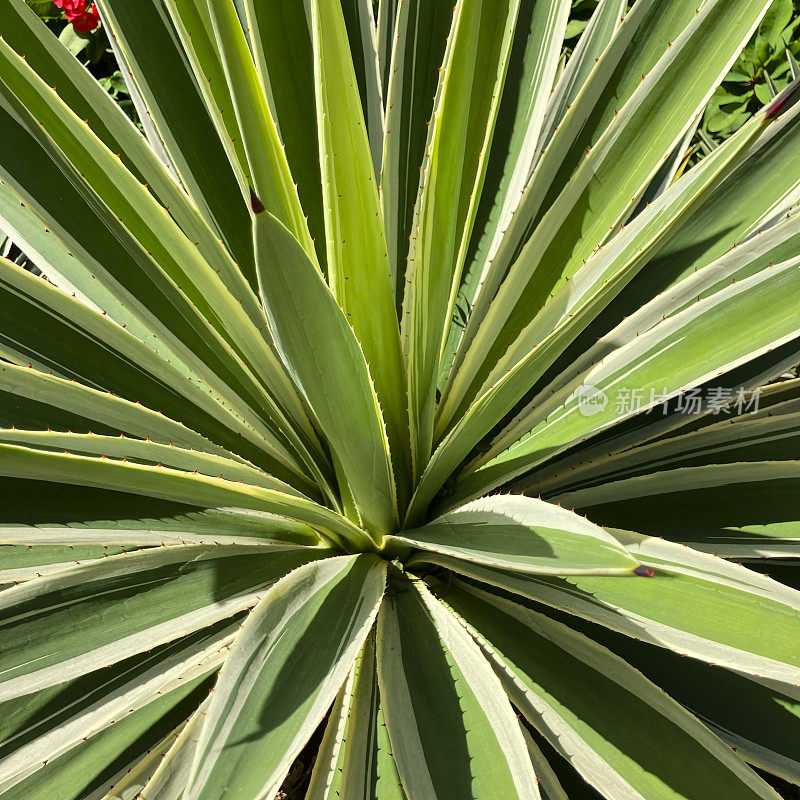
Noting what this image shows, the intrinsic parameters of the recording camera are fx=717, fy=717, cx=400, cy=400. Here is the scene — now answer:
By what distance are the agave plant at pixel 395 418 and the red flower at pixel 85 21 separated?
1.24 m

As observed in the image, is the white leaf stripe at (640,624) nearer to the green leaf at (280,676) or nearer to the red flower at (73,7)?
the green leaf at (280,676)

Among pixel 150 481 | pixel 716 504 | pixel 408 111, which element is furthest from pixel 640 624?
pixel 408 111

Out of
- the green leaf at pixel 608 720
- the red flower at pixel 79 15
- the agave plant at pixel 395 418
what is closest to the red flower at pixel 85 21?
the red flower at pixel 79 15

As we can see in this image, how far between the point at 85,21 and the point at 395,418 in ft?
6.14

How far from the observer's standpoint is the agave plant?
777 mm

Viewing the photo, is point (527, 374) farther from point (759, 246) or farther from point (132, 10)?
point (132, 10)

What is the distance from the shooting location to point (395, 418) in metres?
1.01

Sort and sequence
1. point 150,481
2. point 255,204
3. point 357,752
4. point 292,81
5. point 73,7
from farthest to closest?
point 73,7 < point 292,81 < point 357,752 < point 150,481 < point 255,204

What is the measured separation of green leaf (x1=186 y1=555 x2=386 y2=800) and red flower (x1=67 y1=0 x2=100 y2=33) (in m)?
→ 2.01

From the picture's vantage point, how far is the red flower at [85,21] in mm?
2131

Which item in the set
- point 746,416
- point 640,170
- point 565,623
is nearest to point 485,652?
point 565,623

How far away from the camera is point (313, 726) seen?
694mm

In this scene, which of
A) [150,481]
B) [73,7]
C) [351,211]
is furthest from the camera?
[73,7]

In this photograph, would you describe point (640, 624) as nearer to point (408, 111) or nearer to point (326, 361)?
point (326, 361)
